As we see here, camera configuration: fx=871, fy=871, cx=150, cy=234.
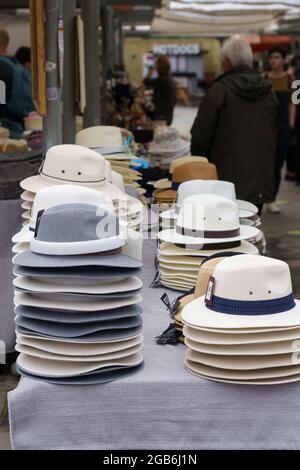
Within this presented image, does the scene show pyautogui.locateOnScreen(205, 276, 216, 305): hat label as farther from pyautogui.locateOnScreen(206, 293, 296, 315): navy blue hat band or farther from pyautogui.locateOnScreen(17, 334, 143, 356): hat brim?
pyautogui.locateOnScreen(17, 334, 143, 356): hat brim

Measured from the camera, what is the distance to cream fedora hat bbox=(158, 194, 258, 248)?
340 centimetres

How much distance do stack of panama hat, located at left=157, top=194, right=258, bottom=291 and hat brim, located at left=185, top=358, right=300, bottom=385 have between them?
→ 96 cm

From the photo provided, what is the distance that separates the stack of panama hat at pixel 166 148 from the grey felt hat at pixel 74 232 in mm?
4838

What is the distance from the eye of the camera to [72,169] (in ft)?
12.2

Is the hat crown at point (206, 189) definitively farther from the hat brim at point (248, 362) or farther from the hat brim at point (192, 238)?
the hat brim at point (248, 362)

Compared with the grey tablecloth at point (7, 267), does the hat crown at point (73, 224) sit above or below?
above

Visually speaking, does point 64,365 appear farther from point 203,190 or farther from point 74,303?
point 203,190

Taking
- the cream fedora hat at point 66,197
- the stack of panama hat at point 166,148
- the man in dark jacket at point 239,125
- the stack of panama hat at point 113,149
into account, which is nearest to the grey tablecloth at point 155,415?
the cream fedora hat at point 66,197

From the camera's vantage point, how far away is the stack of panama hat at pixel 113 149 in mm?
5211

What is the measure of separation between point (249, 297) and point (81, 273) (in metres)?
0.48

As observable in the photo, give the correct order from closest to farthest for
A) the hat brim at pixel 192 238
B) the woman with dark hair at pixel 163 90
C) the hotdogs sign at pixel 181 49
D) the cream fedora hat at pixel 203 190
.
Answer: the hat brim at pixel 192 238
the cream fedora hat at pixel 203 190
the woman with dark hair at pixel 163 90
the hotdogs sign at pixel 181 49

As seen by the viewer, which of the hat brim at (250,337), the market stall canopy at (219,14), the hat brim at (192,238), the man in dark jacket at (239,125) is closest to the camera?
the hat brim at (250,337)

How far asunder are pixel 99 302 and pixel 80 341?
0.40 feet

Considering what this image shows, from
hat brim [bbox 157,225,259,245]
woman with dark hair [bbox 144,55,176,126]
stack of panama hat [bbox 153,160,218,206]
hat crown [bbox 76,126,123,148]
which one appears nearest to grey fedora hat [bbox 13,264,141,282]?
hat brim [bbox 157,225,259,245]
